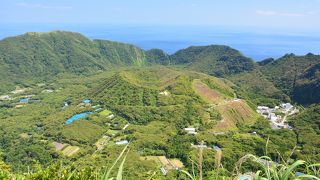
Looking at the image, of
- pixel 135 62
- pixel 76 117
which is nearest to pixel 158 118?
pixel 76 117

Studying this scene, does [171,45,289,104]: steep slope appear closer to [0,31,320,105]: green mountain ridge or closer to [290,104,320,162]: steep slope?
[0,31,320,105]: green mountain ridge

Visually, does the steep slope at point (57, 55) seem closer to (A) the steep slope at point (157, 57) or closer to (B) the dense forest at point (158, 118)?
(A) the steep slope at point (157, 57)

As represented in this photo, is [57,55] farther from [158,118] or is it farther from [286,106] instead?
[286,106]

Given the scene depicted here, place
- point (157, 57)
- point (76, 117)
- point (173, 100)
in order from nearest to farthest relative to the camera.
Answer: point (76, 117), point (173, 100), point (157, 57)

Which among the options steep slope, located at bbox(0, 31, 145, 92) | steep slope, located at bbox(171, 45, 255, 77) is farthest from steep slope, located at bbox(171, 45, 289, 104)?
steep slope, located at bbox(0, 31, 145, 92)

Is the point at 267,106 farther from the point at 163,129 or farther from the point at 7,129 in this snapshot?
the point at 7,129

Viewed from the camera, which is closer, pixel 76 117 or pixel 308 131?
pixel 308 131
